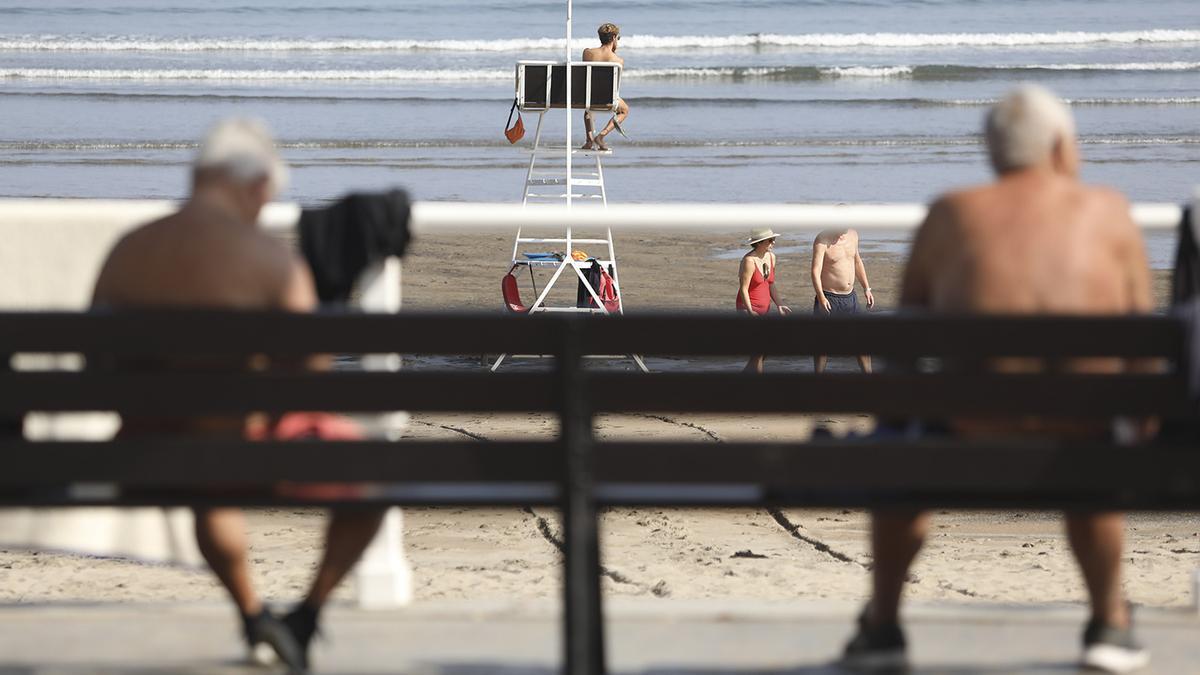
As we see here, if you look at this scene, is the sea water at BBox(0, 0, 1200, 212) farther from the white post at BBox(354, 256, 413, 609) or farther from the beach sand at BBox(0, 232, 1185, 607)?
the white post at BBox(354, 256, 413, 609)

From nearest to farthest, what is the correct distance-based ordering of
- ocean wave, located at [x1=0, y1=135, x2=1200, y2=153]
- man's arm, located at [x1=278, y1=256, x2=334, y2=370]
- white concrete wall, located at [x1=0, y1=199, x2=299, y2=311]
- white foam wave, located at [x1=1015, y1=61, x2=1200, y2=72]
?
man's arm, located at [x1=278, y1=256, x2=334, y2=370] < white concrete wall, located at [x1=0, y1=199, x2=299, y2=311] < ocean wave, located at [x1=0, y1=135, x2=1200, y2=153] < white foam wave, located at [x1=1015, y1=61, x2=1200, y2=72]

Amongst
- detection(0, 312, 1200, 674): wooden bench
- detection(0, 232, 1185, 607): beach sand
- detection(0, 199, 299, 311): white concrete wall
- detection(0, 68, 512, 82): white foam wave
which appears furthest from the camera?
detection(0, 68, 512, 82): white foam wave

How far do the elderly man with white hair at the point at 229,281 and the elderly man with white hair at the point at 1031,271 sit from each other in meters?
1.04

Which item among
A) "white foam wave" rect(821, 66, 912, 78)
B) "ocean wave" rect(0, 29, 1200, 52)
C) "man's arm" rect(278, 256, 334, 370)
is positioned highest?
"ocean wave" rect(0, 29, 1200, 52)

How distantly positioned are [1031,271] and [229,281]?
1.49 meters

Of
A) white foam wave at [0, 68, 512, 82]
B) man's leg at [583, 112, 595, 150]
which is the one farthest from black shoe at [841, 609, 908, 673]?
white foam wave at [0, 68, 512, 82]

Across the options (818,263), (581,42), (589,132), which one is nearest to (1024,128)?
(818,263)

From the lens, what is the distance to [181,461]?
2.64 metres

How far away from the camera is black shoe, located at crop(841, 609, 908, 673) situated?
10.0 ft

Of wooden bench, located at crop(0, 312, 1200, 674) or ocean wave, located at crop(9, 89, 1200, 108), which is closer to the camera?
wooden bench, located at crop(0, 312, 1200, 674)

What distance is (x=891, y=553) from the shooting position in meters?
2.98

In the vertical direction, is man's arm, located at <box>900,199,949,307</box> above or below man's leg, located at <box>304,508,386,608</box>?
above

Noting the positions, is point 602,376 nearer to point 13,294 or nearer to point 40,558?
point 13,294

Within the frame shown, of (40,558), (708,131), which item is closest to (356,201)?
(40,558)
